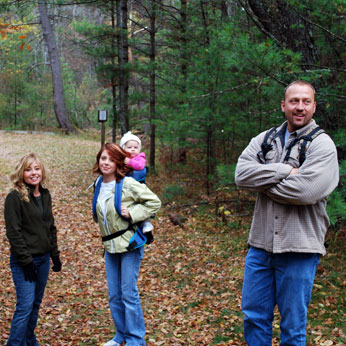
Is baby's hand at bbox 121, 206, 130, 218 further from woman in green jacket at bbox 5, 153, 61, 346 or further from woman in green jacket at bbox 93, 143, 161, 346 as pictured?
woman in green jacket at bbox 5, 153, 61, 346

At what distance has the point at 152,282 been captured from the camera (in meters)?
6.32

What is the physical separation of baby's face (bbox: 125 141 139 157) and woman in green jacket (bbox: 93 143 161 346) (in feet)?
1.06

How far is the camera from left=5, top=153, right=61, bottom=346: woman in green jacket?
334 centimetres

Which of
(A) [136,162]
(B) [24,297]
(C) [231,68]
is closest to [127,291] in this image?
(B) [24,297]

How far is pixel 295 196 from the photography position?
2615 millimetres

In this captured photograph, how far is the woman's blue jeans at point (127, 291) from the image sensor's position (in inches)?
139

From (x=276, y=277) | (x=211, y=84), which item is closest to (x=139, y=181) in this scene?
(x=276, y=277)

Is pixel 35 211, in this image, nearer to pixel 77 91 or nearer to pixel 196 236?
pixel 196 236

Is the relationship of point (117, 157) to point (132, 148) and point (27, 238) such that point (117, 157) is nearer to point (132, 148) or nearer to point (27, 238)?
point (132, 148)

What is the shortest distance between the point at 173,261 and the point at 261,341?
4375mm

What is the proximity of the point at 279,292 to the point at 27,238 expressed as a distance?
2140 millimetres

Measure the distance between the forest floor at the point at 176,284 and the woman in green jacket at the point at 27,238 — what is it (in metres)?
1.00

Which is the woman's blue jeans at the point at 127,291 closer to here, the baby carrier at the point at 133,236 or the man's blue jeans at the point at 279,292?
the baby carrier at the point at 133,236

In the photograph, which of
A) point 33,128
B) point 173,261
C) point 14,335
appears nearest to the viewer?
point 14,335
